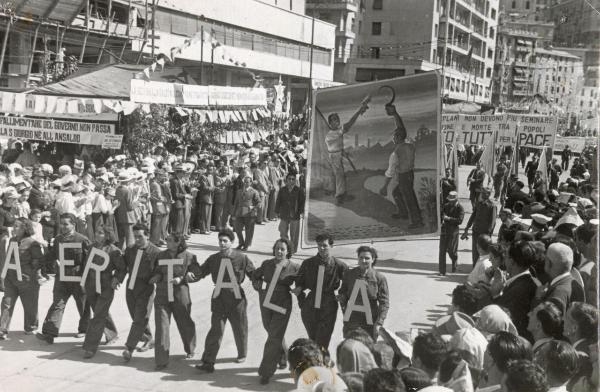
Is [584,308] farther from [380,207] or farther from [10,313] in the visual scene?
[10,313]

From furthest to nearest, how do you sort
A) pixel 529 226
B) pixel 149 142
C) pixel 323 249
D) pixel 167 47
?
pixel 167 47
pixel 149 142
pixel 529 226
pixel 323 249

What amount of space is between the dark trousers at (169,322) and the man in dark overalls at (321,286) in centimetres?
124

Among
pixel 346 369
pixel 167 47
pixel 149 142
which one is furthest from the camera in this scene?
pixel 167 47

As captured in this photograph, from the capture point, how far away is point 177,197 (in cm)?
1537

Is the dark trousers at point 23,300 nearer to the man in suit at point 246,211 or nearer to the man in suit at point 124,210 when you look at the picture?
the man in suit at point 124,210

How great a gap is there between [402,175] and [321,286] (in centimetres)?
152

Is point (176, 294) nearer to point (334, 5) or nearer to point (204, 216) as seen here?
point (204, 216)

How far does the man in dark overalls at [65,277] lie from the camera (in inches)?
343

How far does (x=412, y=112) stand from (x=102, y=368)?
4.22m

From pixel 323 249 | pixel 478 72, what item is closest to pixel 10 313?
pixel 323 249

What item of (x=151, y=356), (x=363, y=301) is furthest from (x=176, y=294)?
(x=363, y=301)

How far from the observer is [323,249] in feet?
26.3

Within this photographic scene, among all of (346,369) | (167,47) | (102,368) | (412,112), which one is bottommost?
(102,368)

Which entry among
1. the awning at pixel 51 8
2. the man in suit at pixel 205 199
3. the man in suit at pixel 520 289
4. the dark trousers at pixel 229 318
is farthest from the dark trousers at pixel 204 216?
the awning at pixel 51 8
